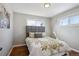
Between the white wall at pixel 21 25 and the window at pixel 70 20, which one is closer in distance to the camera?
the window at pixel 70 20

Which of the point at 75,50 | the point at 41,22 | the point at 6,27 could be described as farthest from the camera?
the point at 6,27

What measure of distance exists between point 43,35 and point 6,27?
73cm

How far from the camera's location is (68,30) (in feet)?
4.28

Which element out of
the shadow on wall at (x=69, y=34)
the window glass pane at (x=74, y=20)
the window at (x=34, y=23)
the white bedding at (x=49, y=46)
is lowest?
the white bedding at (x=49, y=46)

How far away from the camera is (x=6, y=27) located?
148cm

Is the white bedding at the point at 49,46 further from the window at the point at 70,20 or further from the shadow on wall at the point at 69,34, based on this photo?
the window at the point at 70,20

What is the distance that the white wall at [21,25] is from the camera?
1.36 meters

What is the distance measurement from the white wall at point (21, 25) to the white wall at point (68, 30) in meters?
0.13

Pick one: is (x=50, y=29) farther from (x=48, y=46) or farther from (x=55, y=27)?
(x=48, y=46)

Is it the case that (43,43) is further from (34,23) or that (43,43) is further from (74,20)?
(74,20)

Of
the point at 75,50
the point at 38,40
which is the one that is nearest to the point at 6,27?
the point at 38,40

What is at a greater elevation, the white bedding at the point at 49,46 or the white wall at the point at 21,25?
the white wall at the point at 21,25

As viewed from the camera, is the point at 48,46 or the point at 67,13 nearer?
the point at 67,13

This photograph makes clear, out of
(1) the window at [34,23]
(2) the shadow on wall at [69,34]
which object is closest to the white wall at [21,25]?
(1) the window at [34,23]
